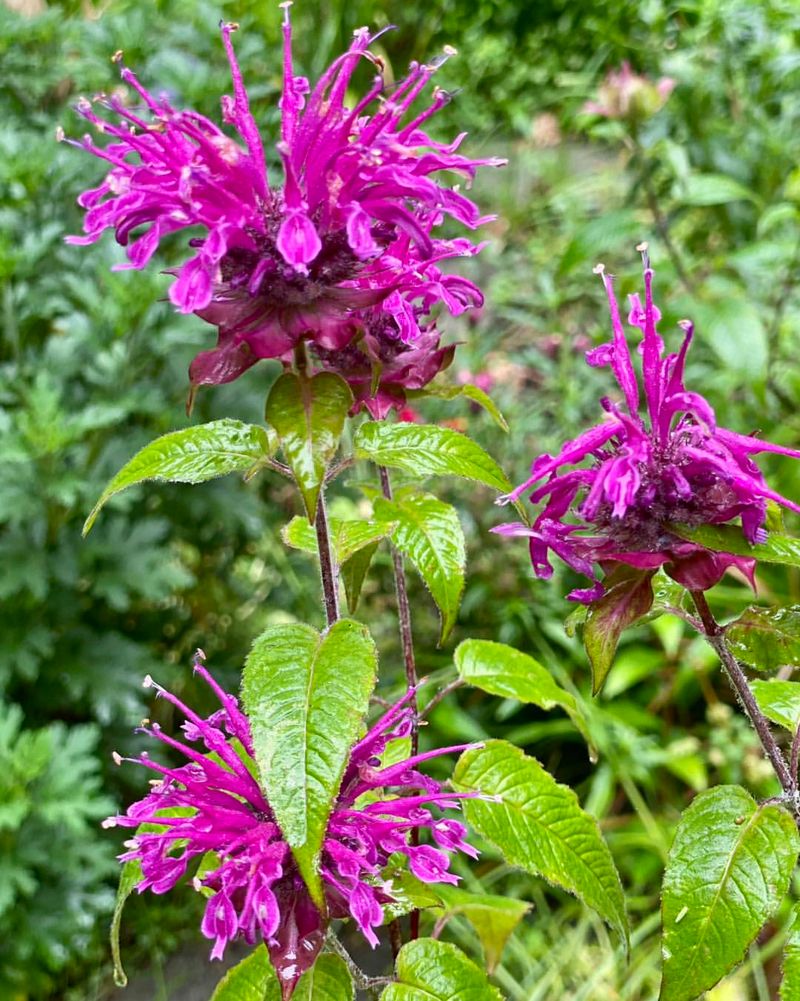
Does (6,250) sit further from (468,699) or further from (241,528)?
(468,699)

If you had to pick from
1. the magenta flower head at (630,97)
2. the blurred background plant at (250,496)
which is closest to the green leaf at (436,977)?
the blurred background plant at (250,496)

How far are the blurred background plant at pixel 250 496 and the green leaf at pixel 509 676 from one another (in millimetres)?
719

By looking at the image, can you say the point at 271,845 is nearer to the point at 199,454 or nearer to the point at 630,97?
the point at 199,454

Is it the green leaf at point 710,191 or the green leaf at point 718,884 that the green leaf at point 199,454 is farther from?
the green leaf at point 710,191

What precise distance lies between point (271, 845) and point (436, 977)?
0.48ft

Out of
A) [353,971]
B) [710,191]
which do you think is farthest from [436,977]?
[710,191]

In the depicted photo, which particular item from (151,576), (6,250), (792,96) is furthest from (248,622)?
(792,96)

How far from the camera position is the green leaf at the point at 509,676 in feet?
2.35

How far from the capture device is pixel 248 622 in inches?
70.4

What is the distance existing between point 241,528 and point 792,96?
1.39 metres

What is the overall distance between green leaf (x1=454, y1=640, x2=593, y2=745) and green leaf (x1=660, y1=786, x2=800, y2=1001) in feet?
0.50

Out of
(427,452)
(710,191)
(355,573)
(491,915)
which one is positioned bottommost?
(491,915)

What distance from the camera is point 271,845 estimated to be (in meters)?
0.56

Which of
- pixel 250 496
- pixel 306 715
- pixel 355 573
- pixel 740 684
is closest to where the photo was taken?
pixel 306 715
